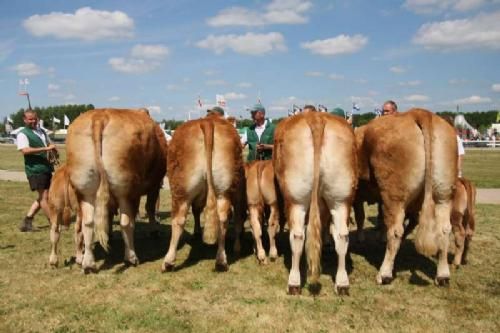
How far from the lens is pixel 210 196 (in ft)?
20.4

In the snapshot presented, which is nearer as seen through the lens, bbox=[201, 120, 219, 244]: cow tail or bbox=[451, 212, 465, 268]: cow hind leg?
bbox=[201, 120, 219, 244]: cow tail

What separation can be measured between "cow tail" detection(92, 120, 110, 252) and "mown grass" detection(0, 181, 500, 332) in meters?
0.64

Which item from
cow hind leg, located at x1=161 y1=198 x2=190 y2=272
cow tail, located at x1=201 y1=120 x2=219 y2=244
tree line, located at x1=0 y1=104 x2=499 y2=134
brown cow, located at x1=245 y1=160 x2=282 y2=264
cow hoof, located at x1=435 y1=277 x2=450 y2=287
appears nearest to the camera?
cow hoof, located at x1=435 y1=277 x2=450 y2=287

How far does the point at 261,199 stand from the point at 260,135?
219 centimetres

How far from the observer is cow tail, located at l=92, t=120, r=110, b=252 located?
19.5 ft

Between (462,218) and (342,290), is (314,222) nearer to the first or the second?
(342,290)

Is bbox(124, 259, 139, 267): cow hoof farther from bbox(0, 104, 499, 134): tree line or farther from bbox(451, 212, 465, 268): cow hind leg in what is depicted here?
bbox(0, 104, 499, 134): tree line

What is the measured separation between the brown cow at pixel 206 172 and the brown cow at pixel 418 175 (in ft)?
6.40

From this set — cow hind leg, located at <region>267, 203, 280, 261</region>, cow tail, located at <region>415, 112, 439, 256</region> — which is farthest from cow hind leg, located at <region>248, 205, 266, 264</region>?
cow tail, located at <region>415, 112, 439, 256</region>

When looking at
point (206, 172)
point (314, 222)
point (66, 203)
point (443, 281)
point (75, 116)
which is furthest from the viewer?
point (75, 116)

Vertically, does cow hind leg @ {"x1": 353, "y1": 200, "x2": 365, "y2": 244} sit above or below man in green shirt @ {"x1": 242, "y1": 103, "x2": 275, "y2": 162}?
below

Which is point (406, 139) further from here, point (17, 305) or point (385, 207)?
point (17, 305)

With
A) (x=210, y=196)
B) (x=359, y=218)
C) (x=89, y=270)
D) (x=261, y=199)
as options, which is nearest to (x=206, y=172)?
(x=210, y=196)

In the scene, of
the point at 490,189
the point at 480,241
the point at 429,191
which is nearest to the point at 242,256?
the point at 429,191
